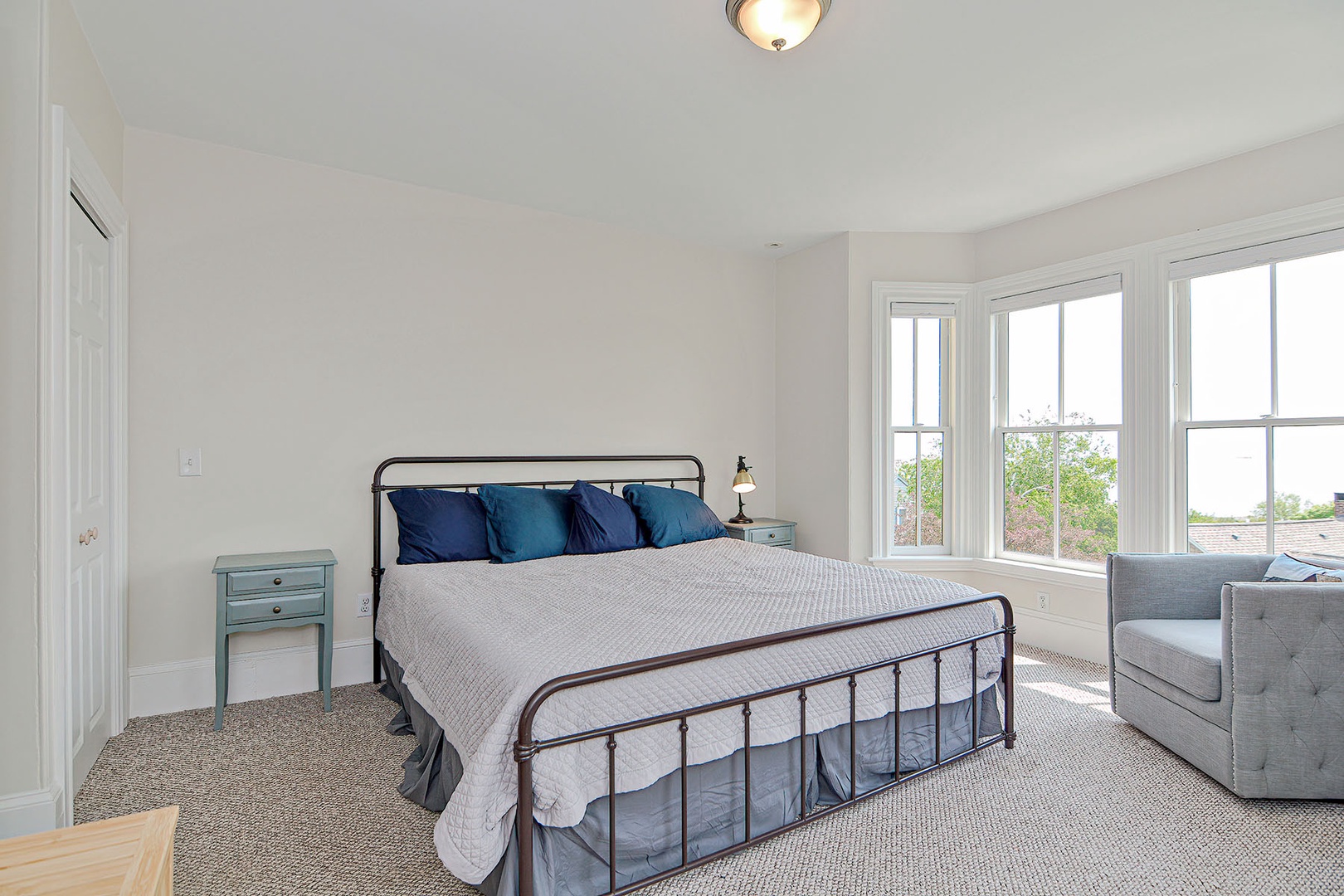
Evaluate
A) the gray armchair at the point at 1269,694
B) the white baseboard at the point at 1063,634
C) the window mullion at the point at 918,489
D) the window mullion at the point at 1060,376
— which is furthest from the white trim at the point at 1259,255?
the white baseboard at the point at 1063,634

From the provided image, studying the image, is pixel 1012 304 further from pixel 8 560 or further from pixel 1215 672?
pixel 8 560

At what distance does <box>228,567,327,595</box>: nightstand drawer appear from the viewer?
2.90 m

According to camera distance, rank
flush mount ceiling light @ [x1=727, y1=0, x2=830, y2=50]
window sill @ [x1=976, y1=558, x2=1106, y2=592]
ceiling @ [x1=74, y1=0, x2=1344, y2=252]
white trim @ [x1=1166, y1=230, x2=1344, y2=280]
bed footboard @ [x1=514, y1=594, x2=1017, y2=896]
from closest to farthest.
Answer: bed footboard @ [x1=514, y1=594, x2=1017, y2=896] → flush mount ceiling light @ [x1=727, y1=0, x2=830, y2=50] → ceiling @ [x1=74, y1=0, x2=1344, y2=252] → white trim @ [x1=1166, y1=230, x2=1344, y2=280] → window sill @ [x1=976, y1=558, x2=1106, y2=592]

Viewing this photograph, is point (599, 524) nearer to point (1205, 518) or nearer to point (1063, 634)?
point (1063, 634)

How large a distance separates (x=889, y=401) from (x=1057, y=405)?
93 cm

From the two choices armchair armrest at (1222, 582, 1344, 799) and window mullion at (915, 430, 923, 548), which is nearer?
armchair armrest at (1222, 582, 1344, 799)

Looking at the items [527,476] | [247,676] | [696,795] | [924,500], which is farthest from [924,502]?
[247,676]

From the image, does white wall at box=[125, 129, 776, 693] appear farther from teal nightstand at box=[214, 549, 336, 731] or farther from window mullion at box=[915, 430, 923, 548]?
window mullion at box=[915, 430, 923, 548]

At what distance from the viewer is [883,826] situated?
7.00 feet

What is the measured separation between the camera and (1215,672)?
2.38 meters

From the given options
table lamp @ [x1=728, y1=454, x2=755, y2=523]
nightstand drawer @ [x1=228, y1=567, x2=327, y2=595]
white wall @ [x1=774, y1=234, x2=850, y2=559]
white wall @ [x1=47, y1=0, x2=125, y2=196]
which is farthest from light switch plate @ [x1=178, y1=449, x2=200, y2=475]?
white wall @ [x1=774, y1=234, x2=850, y2=559]

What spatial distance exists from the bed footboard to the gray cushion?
1.93 ft

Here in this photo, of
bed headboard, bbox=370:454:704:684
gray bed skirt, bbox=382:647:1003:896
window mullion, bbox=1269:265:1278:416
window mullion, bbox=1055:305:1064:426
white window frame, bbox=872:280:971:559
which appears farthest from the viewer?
white window frame, bbox=872:280:971:559

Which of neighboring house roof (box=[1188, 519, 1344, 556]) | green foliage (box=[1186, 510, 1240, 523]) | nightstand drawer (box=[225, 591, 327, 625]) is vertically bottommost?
nightstand drawer (box=[225, 591, 327, 625])
